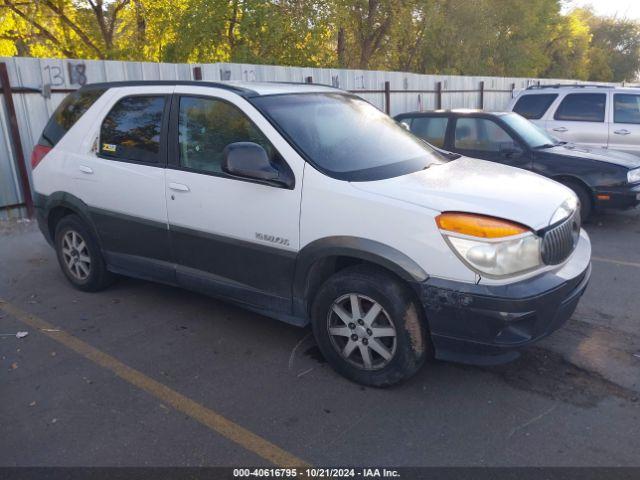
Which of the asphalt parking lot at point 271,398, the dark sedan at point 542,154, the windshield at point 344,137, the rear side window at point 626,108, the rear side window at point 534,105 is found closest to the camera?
the asphalt parking lot at point 271,398

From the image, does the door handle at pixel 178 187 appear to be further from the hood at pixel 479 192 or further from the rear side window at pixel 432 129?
the rear side window at pixel 432 129

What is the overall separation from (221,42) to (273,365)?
15.2 m

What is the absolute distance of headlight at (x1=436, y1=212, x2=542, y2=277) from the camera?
3.01 metres

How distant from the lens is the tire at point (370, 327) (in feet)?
10.6

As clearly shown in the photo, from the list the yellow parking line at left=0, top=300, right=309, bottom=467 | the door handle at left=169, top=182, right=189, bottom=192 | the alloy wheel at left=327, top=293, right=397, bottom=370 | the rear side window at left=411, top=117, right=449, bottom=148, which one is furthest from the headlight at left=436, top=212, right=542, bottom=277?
the rear side window at left=411, top=117, right=449, bottom=148

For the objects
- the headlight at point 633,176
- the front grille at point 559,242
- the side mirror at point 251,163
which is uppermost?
the side mirror at point 251,163

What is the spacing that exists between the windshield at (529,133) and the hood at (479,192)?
3.85 m

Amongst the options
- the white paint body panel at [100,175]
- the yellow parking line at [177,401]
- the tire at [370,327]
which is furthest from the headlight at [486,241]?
the white paint body panel at [100,175]

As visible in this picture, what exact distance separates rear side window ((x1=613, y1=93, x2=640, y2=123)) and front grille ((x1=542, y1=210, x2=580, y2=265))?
6636 mm

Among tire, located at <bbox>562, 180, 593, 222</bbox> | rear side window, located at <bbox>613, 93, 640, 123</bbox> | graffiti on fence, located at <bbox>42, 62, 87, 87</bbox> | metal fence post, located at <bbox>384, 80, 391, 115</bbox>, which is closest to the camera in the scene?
tire, located at <bbox>562, 180, 593, 222</bbox>

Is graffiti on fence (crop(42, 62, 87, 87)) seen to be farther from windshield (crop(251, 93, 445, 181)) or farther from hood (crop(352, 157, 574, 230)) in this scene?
hood (crop(352, 157, 574, 230))

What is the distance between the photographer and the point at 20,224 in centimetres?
745

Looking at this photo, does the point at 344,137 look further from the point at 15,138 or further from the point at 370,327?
the point at 15,138

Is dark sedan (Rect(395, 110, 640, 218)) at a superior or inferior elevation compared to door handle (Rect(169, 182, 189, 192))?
inferior
